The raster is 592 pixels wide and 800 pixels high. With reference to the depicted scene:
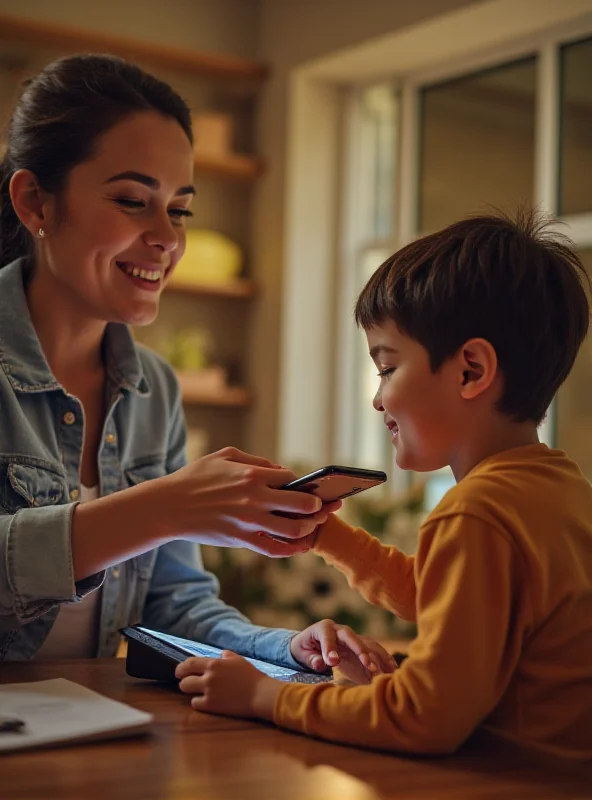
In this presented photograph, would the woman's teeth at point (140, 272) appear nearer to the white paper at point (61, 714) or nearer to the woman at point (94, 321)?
the woman at point (94, 321)

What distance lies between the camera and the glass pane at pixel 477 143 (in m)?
3.91

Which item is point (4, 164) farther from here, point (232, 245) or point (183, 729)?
point (232, 245)

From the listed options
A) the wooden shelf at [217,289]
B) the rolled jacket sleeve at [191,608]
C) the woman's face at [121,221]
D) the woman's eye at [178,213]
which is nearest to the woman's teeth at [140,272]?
the woman's face at [121,221]

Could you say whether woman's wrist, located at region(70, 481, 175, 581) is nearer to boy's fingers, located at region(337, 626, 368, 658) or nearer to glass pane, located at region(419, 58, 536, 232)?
boy's fingers, located at region(337, 626, 368, 658)

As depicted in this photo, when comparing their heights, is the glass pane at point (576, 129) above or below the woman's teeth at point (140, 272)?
above

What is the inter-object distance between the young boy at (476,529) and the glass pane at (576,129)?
257 centimetres

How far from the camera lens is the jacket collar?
5.33 ft

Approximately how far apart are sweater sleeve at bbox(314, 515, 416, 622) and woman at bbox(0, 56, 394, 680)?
8.2 inches

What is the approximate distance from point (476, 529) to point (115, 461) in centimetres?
89

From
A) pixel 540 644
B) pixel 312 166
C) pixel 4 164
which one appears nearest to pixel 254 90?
pixel 312 166

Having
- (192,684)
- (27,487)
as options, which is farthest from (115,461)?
(192,684)

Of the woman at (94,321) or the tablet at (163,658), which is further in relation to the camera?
the woman at (94,321)

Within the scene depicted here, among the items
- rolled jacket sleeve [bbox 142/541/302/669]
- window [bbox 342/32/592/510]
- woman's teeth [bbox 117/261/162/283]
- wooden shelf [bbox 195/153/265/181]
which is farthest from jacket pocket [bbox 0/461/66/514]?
wooden shelf [bbox 195/153/265/181]

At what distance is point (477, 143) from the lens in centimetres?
411
